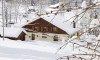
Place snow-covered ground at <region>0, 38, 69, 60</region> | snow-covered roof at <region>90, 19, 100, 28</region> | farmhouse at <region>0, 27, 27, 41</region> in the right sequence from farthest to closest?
farmhouse at <region>0, 27, 27, 41</region> < snow-covered ground at <region>0, 38, 69, 60</region> < snow-covered roof at <region>90, 19, 100, 28</region>

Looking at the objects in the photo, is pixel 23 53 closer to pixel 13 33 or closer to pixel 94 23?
pixel 94 23

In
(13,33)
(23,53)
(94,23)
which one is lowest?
(23,53)

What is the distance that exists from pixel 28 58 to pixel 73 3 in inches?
234

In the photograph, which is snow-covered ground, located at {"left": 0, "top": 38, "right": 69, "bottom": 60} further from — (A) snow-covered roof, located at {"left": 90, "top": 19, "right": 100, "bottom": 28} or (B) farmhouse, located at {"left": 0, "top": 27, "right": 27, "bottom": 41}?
(B) farmhouse, located at {"left": 0, "top": 27, "right": 27, "bottom": 41}

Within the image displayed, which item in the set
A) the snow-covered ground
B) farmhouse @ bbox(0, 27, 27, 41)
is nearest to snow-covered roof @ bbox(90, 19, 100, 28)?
the snow-covered ground

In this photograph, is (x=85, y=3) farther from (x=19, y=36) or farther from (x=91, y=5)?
(x=19, y=36)

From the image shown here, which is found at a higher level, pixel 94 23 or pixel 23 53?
pixel 94 23

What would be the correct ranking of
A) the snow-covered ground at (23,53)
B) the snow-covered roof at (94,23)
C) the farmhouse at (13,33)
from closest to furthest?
the snow-covered roof at (94,23), the snow-covered ground at (23,53), the farmhouse at (13,33)

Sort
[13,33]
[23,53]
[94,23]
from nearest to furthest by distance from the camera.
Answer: [94,23]
[23,53]
[13,33]

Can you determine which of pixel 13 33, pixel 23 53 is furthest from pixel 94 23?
pixel 13 33

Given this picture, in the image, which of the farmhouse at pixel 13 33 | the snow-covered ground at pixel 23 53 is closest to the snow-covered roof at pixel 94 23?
the snow-covered ground at pixel 23 53

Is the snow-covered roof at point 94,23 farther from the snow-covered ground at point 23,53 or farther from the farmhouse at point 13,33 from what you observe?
the farmhouse at point 13,33

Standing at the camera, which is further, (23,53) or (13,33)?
(13,33)

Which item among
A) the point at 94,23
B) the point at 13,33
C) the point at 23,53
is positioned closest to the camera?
the point at 94,23
